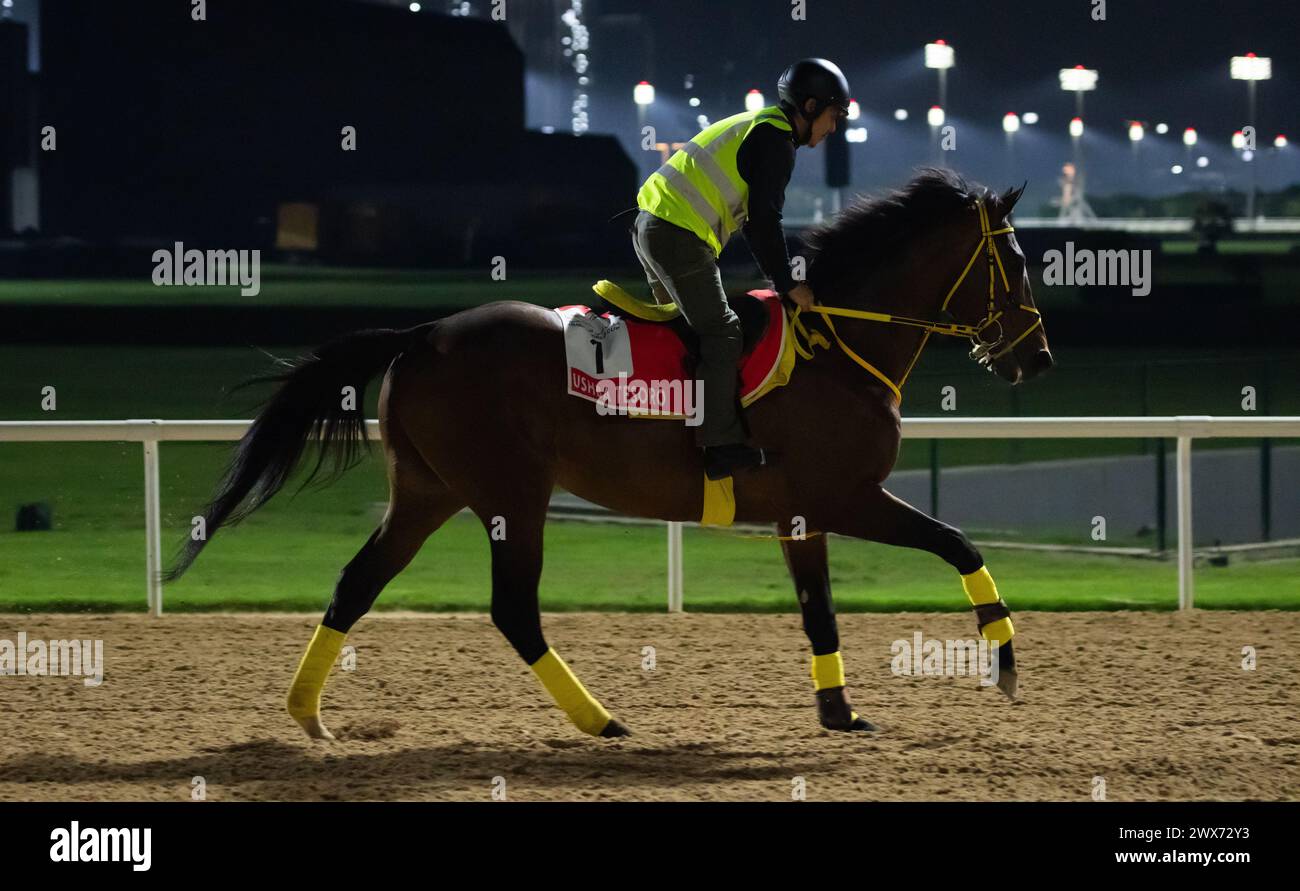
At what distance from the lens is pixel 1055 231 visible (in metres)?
25.8

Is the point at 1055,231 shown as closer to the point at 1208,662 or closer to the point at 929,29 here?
the point at 929,29

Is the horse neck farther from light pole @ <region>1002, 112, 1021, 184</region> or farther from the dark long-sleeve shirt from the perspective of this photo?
light pole @ <region>1002, 112, 1021, 184</region>

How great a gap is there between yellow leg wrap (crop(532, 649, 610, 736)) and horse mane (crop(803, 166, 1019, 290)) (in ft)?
4.51

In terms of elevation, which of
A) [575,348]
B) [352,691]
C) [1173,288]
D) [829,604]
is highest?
[1173,288]

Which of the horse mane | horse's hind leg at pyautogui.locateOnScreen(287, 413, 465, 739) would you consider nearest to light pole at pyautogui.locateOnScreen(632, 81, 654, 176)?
the horse mane

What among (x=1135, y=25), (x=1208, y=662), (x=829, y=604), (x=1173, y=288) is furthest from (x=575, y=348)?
(x=1135, y=25)

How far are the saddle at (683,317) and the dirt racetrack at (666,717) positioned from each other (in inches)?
45.7

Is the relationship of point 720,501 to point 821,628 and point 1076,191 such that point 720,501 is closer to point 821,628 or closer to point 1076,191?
point 821,628

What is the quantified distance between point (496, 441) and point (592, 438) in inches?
10.9

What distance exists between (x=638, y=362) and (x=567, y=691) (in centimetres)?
97

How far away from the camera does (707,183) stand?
14.3 ft

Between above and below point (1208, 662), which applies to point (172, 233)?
above

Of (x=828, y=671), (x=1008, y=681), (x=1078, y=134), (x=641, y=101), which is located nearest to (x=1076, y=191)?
(x=1078, y=134)

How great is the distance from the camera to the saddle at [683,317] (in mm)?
4359
